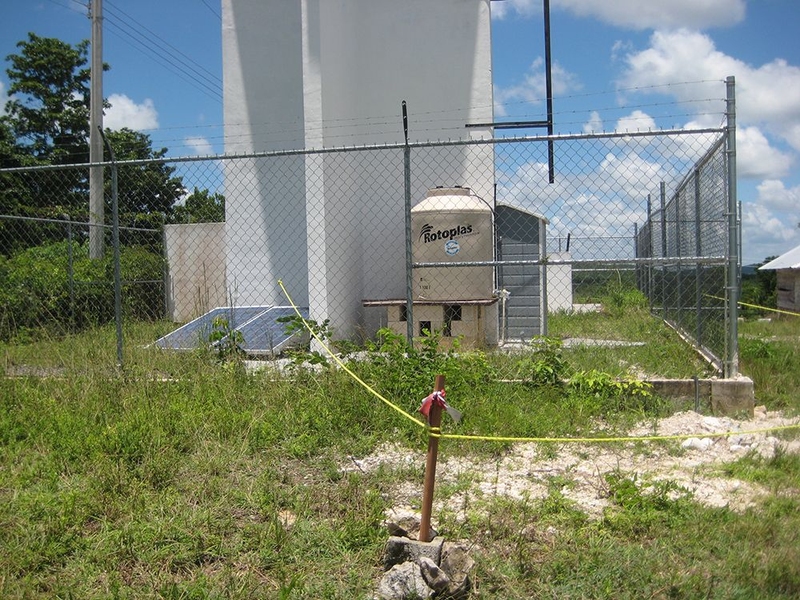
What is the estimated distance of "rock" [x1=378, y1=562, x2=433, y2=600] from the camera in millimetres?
3078

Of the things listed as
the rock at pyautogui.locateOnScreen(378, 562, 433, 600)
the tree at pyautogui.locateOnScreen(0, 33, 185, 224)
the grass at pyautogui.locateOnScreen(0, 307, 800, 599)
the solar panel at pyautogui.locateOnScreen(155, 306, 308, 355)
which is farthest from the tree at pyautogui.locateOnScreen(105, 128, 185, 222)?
the rock at pyautogui.locateOnScreen(378, 562, 433, 600)

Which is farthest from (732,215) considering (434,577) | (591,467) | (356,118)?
(356,118)

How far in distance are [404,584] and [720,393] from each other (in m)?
4.03

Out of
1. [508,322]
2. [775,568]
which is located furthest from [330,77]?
[775,568]

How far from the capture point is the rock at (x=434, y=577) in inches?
121

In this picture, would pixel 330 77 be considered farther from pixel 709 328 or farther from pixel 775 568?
pixel 775 568

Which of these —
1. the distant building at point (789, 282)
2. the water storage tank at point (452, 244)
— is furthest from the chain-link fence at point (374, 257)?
the distant building at point (789, 282)

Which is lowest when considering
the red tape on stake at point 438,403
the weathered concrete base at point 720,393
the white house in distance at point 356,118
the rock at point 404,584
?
the rock at point 404,584

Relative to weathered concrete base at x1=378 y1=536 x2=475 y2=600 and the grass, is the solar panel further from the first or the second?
weathered concrete base at x1=378 y1=536 x2=475 y2=600

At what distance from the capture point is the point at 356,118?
10062 millimetres

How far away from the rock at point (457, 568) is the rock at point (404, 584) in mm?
114

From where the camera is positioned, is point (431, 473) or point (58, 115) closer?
point (431, 473)

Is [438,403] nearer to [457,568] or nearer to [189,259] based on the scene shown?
[457,568]

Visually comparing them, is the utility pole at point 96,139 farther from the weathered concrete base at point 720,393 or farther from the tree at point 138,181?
the weathered concrete base at point 720,393
